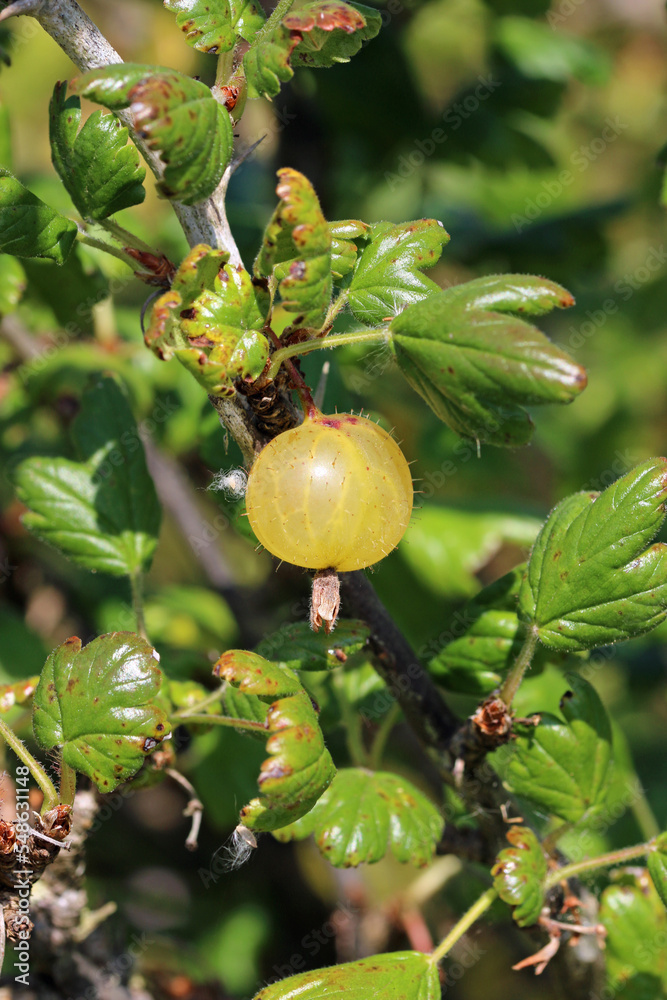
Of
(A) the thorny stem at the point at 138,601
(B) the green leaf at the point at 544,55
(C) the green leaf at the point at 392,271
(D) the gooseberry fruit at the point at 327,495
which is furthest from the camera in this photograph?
(B) the green leaf at the point at 544,55

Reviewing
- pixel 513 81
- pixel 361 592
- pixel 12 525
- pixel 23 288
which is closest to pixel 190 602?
pixel 12 525

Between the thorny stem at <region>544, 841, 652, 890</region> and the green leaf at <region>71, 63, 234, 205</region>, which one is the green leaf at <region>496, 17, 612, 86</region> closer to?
the green leaf at <region>71, 63, 234, 205</region>

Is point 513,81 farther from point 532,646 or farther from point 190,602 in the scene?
point 532,646

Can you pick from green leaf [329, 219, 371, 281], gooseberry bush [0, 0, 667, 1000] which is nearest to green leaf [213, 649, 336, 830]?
gooseberry bush [0, 0, 667, 1000]

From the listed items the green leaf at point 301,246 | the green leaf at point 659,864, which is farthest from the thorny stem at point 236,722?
the green leaf at point 659,864

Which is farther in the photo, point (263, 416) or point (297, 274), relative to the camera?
point (263, 416)

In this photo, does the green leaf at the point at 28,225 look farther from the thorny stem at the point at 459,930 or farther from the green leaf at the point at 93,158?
the thorny stem at the point at 459,930
